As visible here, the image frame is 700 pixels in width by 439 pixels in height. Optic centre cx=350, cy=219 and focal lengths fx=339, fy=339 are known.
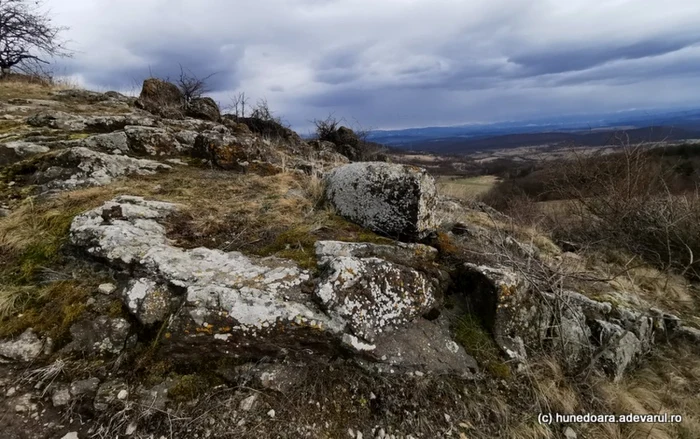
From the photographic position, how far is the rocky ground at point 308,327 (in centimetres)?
236

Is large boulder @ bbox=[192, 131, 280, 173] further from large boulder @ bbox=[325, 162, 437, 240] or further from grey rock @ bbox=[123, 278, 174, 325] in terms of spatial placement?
grey rock @ bbox=[123, 278, 174, 325]

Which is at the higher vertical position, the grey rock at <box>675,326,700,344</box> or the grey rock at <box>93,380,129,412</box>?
the grey rock at <box>93,380,129,412</box>

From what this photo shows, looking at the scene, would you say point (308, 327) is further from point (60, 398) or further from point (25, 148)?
point (25, 148)

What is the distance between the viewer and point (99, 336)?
2574 mm

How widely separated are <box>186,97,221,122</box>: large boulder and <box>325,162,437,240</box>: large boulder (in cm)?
882

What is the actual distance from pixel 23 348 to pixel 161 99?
1152 cm

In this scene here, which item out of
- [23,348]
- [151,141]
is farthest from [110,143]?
[23,348]

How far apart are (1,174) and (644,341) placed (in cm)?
864

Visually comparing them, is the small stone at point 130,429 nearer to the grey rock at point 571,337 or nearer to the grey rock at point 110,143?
the grey rock at point 571,337

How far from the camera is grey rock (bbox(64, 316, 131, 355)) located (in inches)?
99.3

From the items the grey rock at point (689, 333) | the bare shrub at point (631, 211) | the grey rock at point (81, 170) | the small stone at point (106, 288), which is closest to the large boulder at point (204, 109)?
the grey rock at point (81, 170)

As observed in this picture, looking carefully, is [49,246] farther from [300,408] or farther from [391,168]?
[391,168]

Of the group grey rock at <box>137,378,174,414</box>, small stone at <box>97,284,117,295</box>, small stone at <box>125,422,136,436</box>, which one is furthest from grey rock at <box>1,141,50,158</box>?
small stone at <box>125,422,136,436</box>

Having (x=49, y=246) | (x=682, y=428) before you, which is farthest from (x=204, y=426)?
(x=682, y=428)
